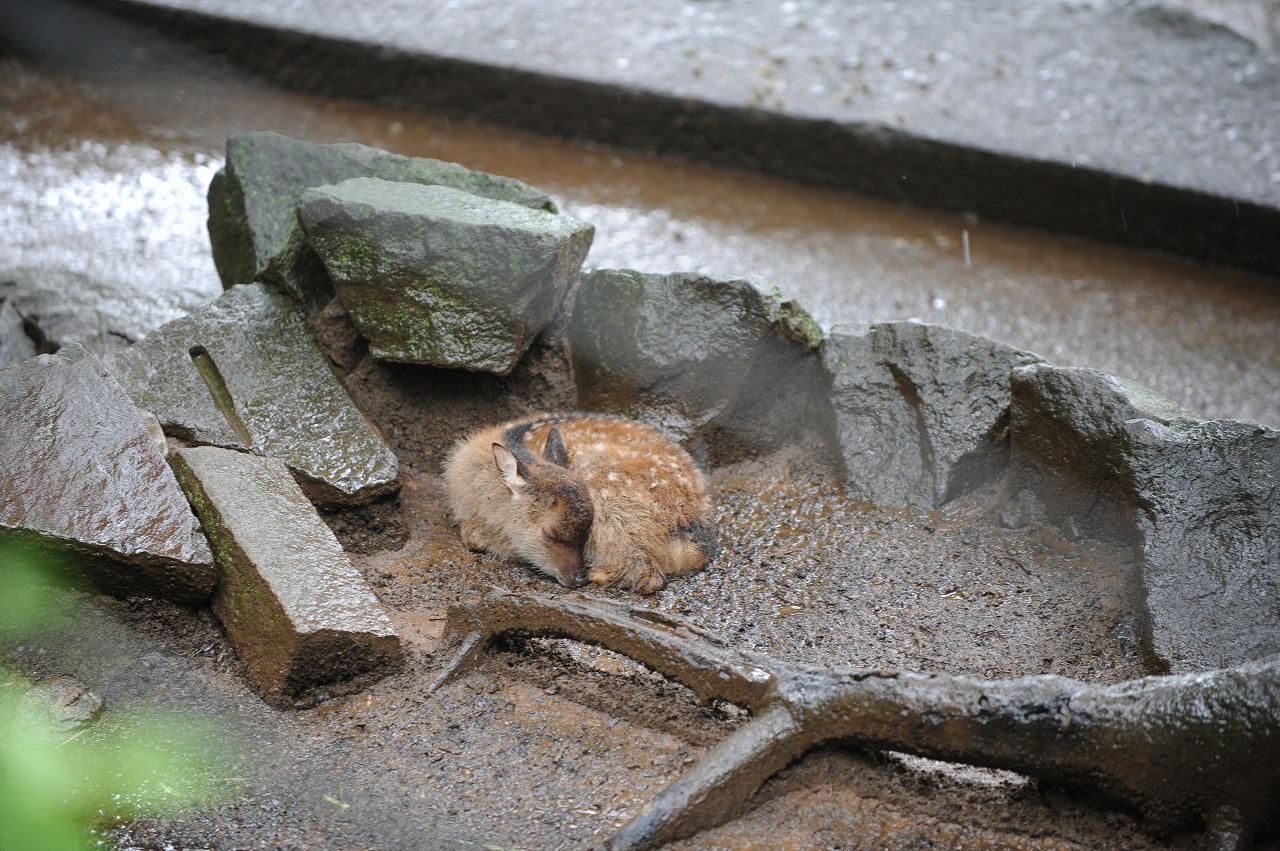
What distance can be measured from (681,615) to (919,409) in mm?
1282

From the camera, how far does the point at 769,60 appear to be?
26.9 feet

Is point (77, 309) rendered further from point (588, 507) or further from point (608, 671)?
point (608, 671)

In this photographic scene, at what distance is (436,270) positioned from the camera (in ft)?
14.1

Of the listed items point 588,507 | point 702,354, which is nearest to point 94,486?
point 588,507

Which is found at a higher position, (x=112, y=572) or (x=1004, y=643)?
(x=1004, y=643)

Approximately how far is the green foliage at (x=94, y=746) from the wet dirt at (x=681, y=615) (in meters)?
0.07

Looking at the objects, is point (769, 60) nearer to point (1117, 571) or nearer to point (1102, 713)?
point (1117, 571)

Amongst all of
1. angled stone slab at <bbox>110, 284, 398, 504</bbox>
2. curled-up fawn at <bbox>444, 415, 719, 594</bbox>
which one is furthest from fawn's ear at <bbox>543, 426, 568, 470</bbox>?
angled stone slab at <bbox>110, 284, 398, 504</bbox>

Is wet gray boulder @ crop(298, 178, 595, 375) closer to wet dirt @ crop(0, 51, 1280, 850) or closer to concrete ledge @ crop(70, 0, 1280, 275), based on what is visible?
wet dirt @ crop(0, 51, 1280, 850)

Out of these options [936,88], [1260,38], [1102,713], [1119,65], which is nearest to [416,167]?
[1102,713]

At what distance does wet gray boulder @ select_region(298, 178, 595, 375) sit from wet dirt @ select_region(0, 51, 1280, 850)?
0.27 metres

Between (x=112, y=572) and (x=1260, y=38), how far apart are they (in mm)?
8491

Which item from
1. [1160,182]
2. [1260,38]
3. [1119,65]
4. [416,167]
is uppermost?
[1260,38]

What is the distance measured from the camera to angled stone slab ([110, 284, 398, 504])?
4168mm
